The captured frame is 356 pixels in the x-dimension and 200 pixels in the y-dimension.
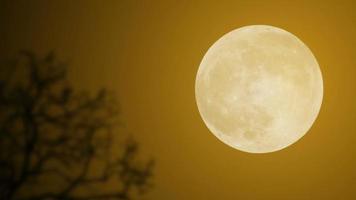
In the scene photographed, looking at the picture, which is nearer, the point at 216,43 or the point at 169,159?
the point at 216,43

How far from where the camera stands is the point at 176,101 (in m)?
2.23

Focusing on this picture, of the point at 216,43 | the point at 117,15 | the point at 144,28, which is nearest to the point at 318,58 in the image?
the point at 216,43

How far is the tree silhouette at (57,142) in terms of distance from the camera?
7.19 feet

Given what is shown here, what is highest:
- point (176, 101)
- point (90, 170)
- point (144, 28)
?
point (144, 28)

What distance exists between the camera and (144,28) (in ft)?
7.38

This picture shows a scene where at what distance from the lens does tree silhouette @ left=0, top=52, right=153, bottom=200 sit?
2.19 m

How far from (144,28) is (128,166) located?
2.60 ft

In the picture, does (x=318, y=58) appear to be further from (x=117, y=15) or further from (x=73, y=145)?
(x=73, y=145)

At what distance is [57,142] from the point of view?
2.20 metres

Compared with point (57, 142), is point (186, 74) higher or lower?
higher

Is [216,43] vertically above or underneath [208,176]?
above

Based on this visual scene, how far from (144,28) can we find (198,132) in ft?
2.20

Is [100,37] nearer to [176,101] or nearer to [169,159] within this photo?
[176,101]

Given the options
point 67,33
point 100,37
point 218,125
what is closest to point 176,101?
point 218,125
